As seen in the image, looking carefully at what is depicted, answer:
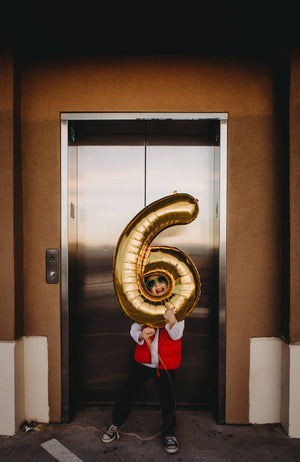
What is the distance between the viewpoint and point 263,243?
259 cm

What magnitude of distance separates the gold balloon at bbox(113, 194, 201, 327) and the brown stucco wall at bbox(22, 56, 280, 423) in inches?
24.2

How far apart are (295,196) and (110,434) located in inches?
97.2

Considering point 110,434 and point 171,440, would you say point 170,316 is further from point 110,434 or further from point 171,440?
point 110,434

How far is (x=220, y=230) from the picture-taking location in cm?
257

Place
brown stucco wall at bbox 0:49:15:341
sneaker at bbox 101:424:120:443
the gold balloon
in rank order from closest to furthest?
the gold balloon
sneaker at bbox 101:424:120:443
brown stucco wall at bbox 0:49:15:341

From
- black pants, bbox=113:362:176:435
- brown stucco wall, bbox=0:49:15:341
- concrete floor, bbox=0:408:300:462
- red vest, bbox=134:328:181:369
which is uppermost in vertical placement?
brown stucco wall, bbox=0:49:15:341

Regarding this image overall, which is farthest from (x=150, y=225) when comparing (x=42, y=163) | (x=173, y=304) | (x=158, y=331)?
(x=42, y=163)

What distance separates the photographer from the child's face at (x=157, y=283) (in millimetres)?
2201

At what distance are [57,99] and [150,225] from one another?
1.49 m

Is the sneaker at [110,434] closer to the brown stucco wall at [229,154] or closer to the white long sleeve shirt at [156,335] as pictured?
the brown stucco wall at [229,154]

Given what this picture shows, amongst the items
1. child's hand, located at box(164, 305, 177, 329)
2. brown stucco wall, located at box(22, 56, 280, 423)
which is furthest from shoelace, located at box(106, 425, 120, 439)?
child's hand, located at box(164, 305, 177, 329)

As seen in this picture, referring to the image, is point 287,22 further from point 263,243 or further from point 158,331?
point 158,331

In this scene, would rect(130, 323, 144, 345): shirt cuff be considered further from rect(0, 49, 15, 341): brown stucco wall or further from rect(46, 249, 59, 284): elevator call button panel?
rect(0, 49, 15, 341): brown stucco wall

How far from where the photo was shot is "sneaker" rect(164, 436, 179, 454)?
2.22 m
